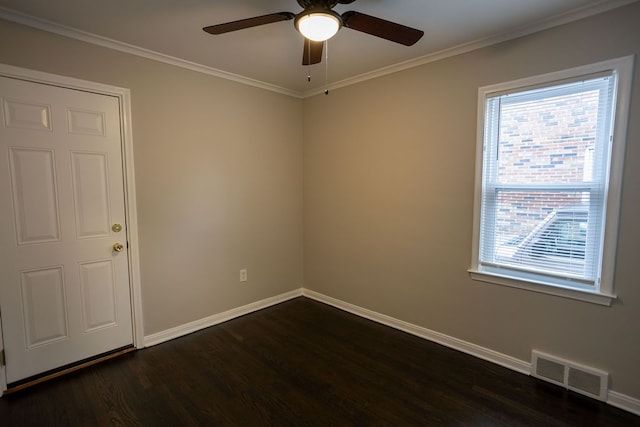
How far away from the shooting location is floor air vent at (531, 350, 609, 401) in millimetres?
1999

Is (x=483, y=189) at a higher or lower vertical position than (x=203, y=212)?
higher

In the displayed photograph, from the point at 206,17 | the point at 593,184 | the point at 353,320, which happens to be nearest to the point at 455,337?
the point at 353,320

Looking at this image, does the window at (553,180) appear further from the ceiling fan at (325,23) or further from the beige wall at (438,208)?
the ceiling fan at (325,23)

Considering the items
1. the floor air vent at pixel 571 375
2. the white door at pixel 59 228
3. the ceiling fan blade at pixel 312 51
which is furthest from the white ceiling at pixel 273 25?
the floor air vent at pixel 571 375

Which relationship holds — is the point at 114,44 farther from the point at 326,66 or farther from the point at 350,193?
the point at 350,193

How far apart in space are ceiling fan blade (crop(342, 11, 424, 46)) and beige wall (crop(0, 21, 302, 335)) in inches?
70.9

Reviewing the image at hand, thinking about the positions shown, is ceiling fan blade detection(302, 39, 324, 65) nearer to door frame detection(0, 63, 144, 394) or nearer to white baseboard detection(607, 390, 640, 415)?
door frame detection(0, 63, 144, 394)

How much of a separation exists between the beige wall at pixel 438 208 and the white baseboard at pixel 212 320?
16.9 inches

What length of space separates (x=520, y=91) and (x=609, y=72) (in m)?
0.47

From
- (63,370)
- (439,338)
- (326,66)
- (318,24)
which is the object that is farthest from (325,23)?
(63,370)

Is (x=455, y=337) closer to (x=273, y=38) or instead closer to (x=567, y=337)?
(x=567, y=337)

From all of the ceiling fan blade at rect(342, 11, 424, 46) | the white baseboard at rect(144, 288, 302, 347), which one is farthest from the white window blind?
the white baseboard at rect(144, 288, 302, 347)

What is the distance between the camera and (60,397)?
2.05m

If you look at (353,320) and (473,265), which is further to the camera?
(353,320)
